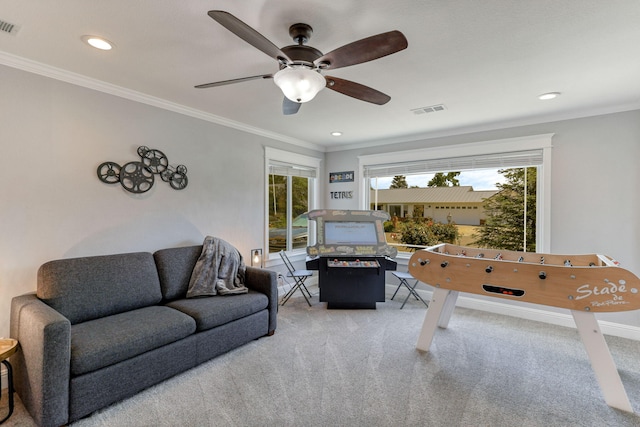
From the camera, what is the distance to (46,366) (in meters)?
1.77

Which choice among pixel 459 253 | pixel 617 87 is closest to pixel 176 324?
pixel 459 253

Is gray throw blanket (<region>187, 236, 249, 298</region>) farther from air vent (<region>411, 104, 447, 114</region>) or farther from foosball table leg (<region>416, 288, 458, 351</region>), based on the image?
air vent (<region>411, 104, 447, 114</region>)

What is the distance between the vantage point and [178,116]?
338 centimetres

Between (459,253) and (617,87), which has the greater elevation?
(617,87)

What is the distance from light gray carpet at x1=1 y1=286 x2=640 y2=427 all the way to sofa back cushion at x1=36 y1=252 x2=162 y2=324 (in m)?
0.69

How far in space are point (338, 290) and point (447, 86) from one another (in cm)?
261

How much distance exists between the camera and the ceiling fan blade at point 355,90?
77.6 inches

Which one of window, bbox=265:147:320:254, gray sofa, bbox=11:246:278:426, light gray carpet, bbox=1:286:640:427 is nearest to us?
gray sofa, bbox=11:246:278:426

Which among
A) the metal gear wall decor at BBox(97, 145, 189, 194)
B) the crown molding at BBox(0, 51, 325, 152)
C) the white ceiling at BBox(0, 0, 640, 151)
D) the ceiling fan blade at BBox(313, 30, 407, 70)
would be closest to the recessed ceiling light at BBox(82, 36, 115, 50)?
the white ceiling at BBox(0, 0, 640, 151)

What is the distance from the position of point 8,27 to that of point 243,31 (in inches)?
66.0

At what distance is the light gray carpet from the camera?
1.97 meters

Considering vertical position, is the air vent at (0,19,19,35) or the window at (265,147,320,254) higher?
the air vent at (0,19,19,35)

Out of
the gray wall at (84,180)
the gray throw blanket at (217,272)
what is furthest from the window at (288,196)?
the gray throw blanket at (217,272)

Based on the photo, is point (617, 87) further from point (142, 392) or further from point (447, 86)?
point (142, 392)
